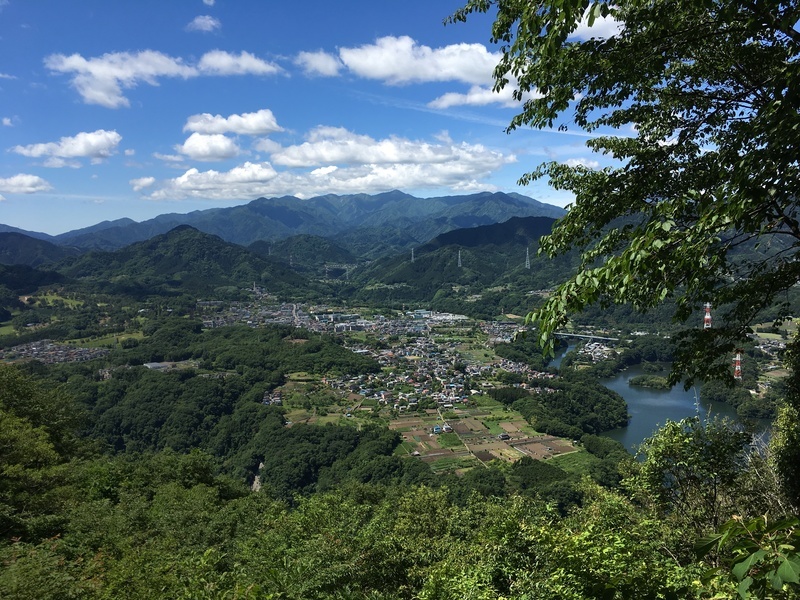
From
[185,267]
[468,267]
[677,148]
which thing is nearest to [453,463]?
[677,148]

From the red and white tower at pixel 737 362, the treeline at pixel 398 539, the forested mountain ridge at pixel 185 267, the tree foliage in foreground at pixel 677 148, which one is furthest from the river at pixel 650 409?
the forested mountain ridge at pixel 185 267

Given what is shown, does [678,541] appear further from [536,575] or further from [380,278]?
[380,278]

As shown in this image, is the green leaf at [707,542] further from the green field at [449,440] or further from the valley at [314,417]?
the green field at [449,440]

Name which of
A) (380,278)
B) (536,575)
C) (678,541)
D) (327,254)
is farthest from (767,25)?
(327,254)

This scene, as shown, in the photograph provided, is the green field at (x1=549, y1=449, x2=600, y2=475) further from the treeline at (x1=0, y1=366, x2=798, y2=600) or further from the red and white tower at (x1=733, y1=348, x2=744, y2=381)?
the treeline at (x1=0, y1=366, x2=798, y2=600)

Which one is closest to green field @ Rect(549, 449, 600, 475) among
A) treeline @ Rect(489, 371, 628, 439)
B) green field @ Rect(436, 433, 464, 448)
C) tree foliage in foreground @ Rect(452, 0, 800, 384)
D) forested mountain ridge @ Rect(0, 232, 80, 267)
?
treeline @ Rect(489, 371, 628, 439)

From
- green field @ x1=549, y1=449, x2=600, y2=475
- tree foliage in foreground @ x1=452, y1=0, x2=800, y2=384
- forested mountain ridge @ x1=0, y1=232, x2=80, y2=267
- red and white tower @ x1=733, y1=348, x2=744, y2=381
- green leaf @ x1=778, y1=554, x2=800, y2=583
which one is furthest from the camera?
forested mountain ridge @ x1=0, y1=232, x2=80, y2=267

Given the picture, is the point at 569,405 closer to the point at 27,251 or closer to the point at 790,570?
the point at 790,570

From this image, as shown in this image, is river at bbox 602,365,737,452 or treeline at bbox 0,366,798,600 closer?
treeline at bbox 0,366,798,600
